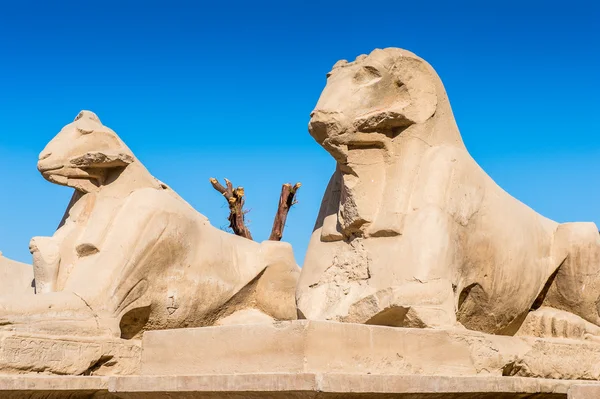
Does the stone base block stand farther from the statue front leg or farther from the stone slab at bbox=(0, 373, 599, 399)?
the stone slab at bbox=(0, 373, 599, 399)

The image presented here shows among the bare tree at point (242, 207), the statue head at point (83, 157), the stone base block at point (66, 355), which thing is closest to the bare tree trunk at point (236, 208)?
the bare tree at point (242, 207)

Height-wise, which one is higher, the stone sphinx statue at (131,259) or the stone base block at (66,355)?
the stone sphinx statue at (131,259)

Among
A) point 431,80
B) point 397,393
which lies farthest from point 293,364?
point 431,80

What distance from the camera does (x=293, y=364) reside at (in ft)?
15.4

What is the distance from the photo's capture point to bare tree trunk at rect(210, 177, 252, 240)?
15.5 m

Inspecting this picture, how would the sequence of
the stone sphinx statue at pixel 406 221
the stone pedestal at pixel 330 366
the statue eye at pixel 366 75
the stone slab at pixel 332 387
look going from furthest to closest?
the statue eye at pixel 366 75
the stone sphinx statue at pixel 406 221
the stone pedestal at pixel 330 366
the stone slab at pixel 332 387

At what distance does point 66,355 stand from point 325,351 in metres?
2.76

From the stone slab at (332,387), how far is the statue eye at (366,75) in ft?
6.68

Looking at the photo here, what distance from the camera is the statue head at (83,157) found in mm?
8172

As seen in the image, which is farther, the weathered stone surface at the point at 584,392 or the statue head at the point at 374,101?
the statue head at the point at 374,101

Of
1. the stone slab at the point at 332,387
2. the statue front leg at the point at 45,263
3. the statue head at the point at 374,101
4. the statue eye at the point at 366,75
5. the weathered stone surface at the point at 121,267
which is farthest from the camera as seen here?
the statue front leg at the point at 45,263

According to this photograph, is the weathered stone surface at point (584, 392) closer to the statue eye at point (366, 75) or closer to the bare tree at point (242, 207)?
the statue eye at point (366, 75)

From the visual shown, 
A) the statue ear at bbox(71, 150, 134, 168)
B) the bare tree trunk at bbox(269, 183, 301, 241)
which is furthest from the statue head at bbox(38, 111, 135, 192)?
the bare tree trunk at bbox(269, 183, 301, 241)

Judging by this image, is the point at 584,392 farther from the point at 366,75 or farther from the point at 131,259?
the point at 131,259
